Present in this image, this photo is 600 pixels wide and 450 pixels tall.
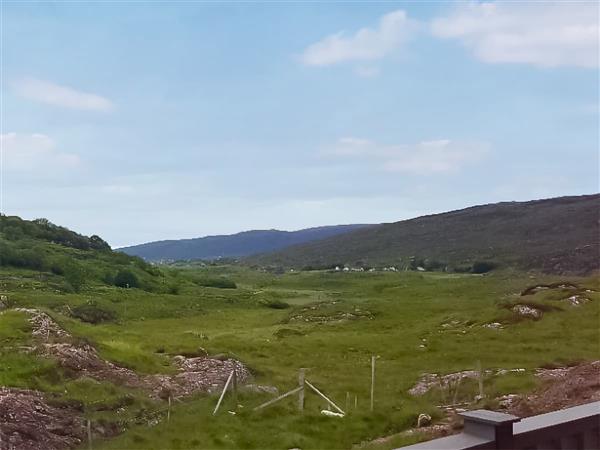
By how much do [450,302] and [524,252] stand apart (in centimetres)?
3018

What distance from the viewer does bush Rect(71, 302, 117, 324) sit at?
25047 mm

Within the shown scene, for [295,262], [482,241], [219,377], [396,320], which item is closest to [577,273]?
[396,320]

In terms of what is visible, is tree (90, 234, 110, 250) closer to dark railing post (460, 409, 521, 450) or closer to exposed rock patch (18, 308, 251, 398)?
exposed rock patch (18, 308, 251, 398)

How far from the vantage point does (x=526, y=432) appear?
2.50 meters

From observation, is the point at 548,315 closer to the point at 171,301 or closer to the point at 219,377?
the point at 219,377

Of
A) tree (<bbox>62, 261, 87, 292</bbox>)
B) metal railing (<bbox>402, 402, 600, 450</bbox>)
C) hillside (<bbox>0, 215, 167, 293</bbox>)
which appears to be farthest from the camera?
hillside (<bbox>0, 215, 167, 293</bbox>)

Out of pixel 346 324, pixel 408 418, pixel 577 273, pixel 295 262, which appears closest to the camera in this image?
pixel 408 418

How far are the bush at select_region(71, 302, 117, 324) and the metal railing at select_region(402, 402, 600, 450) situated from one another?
23.6 meters

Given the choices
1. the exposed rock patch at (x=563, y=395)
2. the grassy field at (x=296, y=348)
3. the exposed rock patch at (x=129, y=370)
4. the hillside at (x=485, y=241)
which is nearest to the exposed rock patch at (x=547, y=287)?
the grassy field at (x=296, y=348)

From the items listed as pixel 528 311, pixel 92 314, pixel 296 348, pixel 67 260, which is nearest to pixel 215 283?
pixel 67 260

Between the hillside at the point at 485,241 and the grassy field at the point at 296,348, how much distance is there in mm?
17540

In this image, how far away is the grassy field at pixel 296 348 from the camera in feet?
31.1

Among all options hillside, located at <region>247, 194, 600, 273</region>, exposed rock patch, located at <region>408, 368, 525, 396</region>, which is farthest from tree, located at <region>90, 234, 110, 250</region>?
exposed rock patch, located at <region>408, 368, 525, 396</region>

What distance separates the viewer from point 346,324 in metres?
27.5
